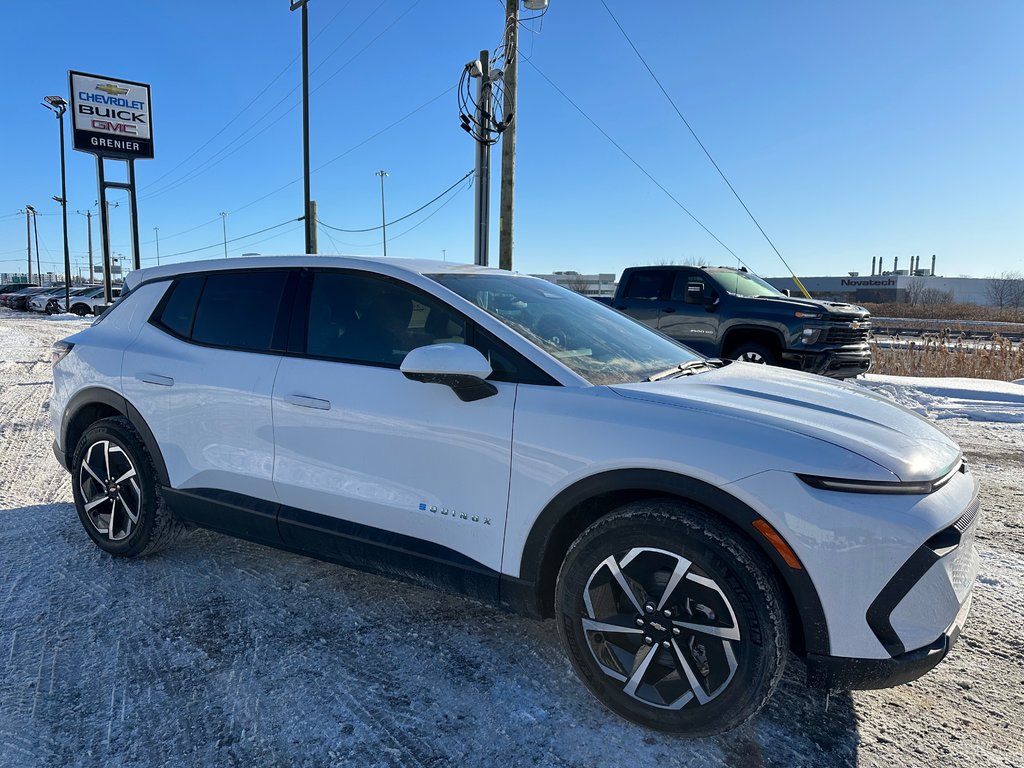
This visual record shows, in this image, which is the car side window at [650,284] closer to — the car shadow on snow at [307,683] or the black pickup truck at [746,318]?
the black pickup truck at [746,318]

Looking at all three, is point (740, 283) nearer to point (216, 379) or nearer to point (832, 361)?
point (832, 361)

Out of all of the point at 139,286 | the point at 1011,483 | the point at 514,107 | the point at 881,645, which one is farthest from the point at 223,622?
the point at 514,107

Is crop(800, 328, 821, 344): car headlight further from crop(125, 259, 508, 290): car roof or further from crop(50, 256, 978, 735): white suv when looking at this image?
crop(125, 259, 508, 290): car roof

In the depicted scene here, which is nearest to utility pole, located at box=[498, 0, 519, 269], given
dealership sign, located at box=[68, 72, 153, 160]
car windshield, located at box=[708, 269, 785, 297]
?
car windshield, located at box=[708, 269, 785, 297]

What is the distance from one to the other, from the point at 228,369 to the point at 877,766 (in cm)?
312

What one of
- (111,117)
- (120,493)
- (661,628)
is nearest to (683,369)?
(661,628)

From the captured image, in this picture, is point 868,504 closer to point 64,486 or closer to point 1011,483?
point 1011,483

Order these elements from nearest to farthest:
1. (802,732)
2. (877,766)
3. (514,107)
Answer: (877,766) → (802,732) → (514,107)

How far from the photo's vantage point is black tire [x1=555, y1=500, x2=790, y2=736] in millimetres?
2033

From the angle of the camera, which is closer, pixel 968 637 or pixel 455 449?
pixel 455 449

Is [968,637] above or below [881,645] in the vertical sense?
below

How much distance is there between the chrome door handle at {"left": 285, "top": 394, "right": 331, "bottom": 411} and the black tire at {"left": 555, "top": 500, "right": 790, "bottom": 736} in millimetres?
1243

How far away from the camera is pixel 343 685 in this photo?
2514 mm

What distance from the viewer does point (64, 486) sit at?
493 centimetres
